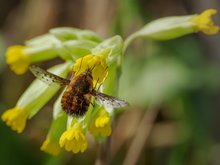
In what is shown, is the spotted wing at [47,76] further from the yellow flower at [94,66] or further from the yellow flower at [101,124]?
the yellow flower at [101,124]

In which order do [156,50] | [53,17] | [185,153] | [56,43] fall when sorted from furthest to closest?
[53,17]
[156,50]
[185,153]
[56,43]

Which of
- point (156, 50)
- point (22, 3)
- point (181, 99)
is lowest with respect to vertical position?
point (181, 99)

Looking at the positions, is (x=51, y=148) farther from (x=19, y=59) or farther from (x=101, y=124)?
(x=19, y=59)

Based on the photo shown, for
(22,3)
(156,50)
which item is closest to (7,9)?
(22,3)

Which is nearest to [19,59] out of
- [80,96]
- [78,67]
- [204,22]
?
[78,67]

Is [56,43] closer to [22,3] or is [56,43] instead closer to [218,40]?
[218,40]

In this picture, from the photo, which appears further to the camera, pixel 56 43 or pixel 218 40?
pixel 218 40
